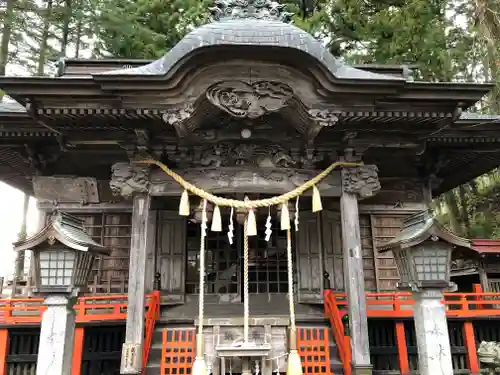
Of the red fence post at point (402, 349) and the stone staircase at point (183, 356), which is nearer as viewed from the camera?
the stone staircase at point (183, 356)

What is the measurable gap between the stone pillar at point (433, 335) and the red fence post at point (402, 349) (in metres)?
2.16

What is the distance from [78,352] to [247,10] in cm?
667

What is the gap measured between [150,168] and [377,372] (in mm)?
5261

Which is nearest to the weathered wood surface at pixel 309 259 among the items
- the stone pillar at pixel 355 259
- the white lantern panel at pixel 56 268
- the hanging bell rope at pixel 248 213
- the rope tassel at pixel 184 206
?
the stone pillar at pixel 355 259

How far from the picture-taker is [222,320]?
690cm

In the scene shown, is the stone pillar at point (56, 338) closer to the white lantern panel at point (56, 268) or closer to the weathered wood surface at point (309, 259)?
the white lantern panel at point (56, 268)

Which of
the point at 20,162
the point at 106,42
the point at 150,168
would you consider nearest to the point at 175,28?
the point at 106,42

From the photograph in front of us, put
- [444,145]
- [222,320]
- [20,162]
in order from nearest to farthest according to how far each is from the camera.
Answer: [222,320] → [444,145] → [20,162]

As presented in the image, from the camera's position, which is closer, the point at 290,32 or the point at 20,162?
the point at 290,32

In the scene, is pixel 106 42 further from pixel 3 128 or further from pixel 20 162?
pixel 3 128

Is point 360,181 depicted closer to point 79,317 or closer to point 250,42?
point 250,42

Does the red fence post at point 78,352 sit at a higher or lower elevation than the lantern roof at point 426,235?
lower

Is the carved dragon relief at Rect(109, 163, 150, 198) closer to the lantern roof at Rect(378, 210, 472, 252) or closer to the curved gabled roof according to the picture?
the curved gabled roof

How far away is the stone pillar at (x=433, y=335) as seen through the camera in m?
5.04
